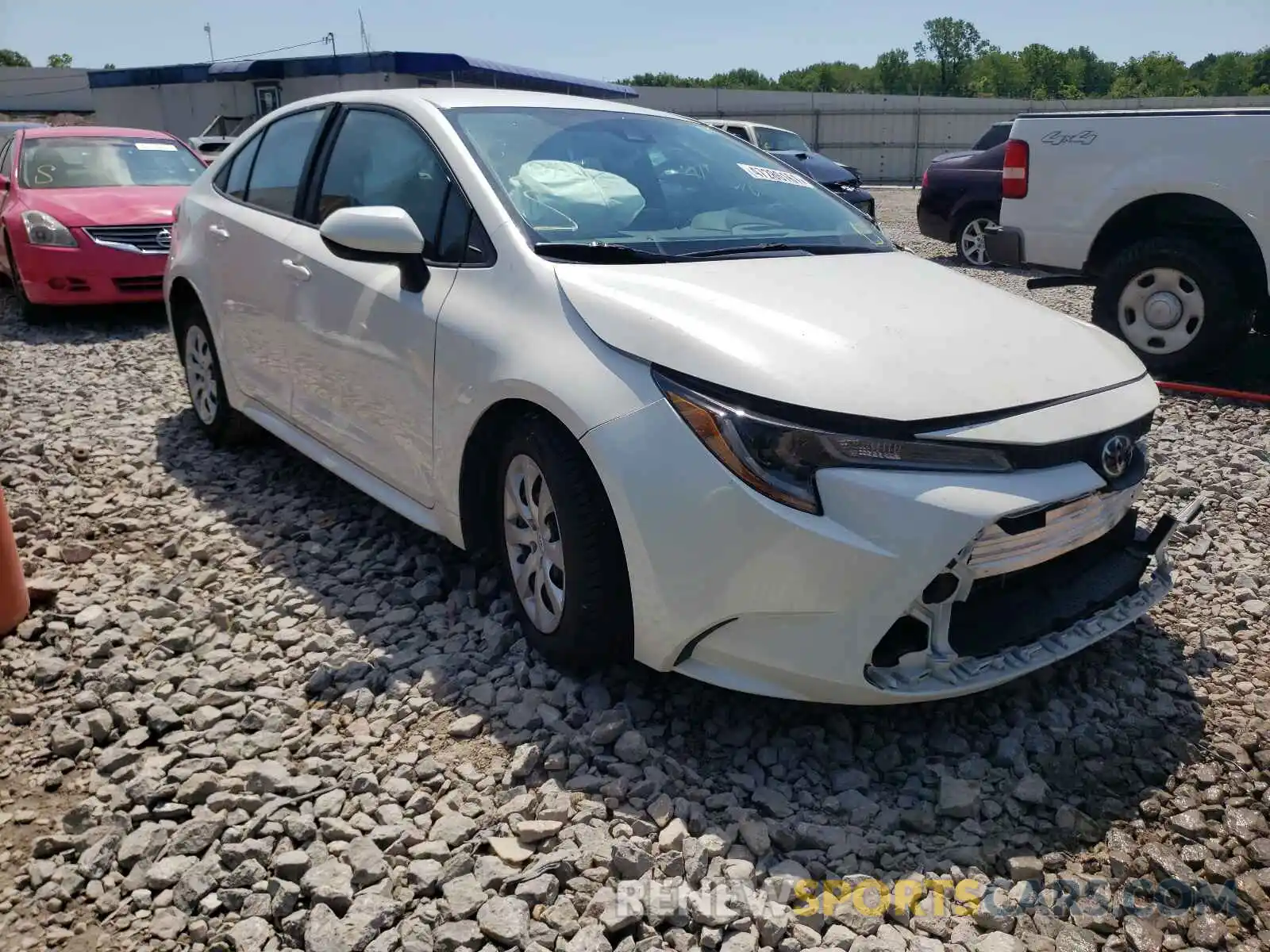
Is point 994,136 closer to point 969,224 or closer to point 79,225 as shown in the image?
point 969,224

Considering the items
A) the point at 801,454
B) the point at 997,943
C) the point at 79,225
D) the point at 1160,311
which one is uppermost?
the point at 79,225

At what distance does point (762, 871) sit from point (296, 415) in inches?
103

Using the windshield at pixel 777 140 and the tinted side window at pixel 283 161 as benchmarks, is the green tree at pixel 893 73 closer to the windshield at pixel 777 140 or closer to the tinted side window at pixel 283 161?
the windshield at pixel 777 140

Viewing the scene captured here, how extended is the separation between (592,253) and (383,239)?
0.63 meters

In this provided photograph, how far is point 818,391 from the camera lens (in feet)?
7.36

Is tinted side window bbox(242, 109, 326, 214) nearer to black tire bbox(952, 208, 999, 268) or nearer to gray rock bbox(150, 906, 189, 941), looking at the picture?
gray rock bbox(150, 906, 189, 941)

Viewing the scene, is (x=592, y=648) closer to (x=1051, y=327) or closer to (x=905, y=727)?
(x=905, y=727)

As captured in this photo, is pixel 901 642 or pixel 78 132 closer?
Result: pixel 901 642

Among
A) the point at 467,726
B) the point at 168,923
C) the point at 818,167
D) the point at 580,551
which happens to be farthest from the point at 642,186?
the point at 818,167

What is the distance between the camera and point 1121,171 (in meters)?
6.03

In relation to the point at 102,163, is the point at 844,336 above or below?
below

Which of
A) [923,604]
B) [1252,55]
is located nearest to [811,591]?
[923,604]

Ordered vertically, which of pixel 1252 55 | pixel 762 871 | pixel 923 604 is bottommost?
pixel 762 871

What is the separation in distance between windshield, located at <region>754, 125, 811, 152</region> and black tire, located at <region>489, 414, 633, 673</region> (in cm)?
1492
